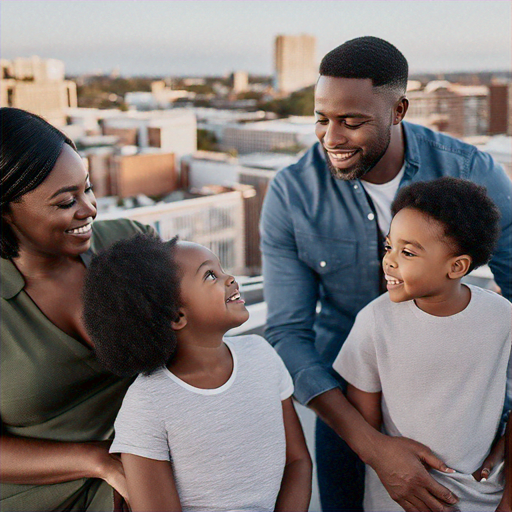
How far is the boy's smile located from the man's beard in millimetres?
214

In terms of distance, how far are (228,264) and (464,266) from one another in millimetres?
10789

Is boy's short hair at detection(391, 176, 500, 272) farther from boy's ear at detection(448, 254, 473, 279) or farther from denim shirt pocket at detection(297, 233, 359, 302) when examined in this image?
denim shirt pocket at detection(297, 233, 359, 302)

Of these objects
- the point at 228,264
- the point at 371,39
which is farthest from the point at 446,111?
the point at 371,39

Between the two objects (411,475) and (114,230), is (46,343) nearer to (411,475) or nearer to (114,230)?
(114,230)

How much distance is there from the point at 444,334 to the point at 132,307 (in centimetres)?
54

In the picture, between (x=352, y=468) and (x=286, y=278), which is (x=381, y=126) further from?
(x=352, y=468)

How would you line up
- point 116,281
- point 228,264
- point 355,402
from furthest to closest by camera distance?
point 228,264
point 355,402
point 116,281

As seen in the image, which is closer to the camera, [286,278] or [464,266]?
[464,266]

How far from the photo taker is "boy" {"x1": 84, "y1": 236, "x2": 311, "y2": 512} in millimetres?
956

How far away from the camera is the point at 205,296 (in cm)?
102

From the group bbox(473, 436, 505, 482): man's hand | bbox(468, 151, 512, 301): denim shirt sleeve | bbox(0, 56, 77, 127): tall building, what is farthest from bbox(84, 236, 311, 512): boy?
bbox(0, 56, 77, 127): tall building

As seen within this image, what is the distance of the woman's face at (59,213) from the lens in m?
1.06

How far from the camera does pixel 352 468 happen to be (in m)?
1.42

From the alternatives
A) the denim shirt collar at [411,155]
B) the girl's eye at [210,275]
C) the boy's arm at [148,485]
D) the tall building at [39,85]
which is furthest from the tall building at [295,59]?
the boy's arm at [148,485]
